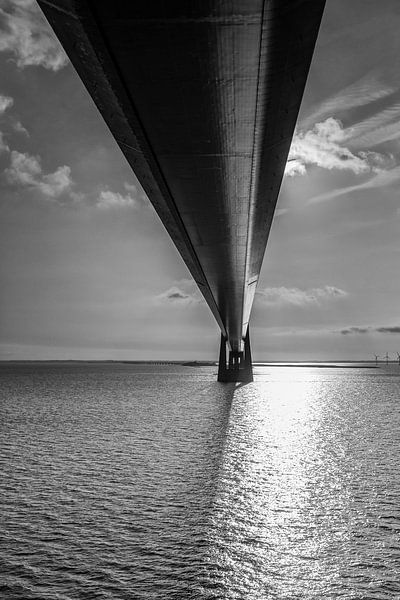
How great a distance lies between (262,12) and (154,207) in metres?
9.69

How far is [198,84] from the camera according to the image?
30.1ft

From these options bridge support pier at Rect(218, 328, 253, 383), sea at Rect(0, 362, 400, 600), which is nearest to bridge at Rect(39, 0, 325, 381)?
sea at Rect(0, 362, 400, 600)

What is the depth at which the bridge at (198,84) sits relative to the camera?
7418mm

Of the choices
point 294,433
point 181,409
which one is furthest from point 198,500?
point 181,409

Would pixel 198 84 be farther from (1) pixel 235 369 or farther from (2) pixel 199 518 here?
(1) pixel 235 369

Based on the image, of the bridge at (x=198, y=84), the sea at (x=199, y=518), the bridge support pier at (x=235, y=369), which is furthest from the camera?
the bridge support pier at (x=235, y=369)

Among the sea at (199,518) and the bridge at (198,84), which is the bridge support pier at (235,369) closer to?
the sea at (199,518)

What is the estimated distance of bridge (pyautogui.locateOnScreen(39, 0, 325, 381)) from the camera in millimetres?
7418

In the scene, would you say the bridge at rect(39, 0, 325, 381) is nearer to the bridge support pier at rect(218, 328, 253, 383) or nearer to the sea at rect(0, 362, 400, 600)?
the sea at rect(0, 362, 400, 600)

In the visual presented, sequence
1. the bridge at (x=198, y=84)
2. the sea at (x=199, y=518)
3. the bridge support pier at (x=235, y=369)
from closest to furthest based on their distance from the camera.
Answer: the bridge at (x=198, y=84)
the sea at (x=199, y=518)
the bridge support pier at (x=235, y=369)

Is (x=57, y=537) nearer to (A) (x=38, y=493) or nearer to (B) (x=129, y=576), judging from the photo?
(B) (x=129, y=576)

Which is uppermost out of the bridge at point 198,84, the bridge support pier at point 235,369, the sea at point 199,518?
the bridge at point 198,84

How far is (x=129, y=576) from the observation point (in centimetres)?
1070

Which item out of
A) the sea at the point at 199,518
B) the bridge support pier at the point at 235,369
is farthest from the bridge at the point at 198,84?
the bridge support pier at the point at 235,369
